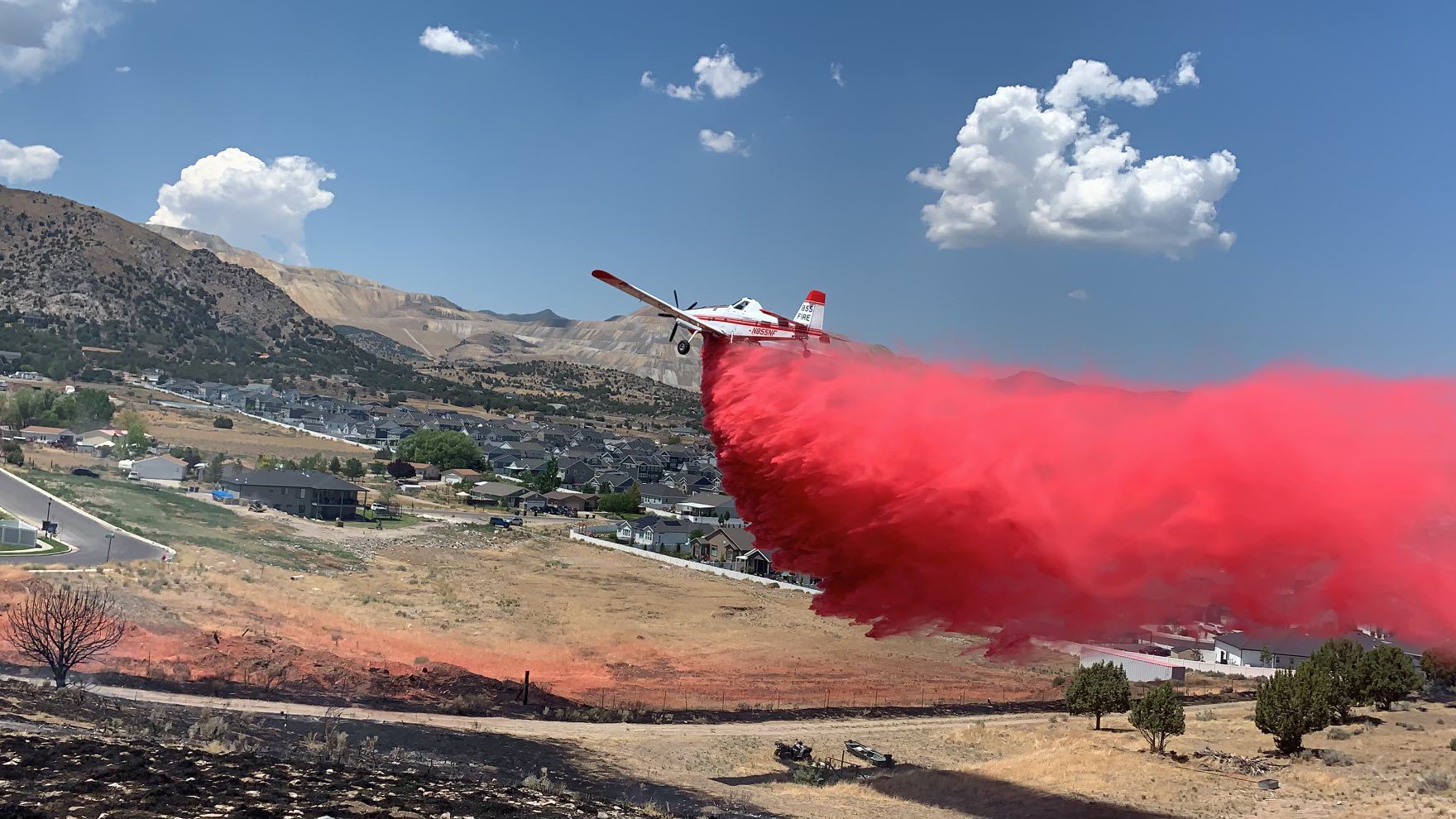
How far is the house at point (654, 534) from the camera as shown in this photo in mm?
105875

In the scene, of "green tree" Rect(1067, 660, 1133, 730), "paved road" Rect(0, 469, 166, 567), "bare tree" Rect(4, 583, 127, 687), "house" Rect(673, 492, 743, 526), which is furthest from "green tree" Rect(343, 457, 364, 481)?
"green tree" Rect(1067, 660, 1133, 730)

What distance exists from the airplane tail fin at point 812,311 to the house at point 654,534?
241ft

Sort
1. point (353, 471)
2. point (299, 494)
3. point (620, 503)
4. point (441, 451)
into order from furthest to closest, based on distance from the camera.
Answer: point (441, 451)
point (620, 503)
point (353, 471)
point (299, 494)

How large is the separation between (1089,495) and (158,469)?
111719 mm

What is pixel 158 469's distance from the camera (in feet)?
346

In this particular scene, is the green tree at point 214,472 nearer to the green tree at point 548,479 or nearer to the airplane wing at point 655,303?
the green tree at point 548,479

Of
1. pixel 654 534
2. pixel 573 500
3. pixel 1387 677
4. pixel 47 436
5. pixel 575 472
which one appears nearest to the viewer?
pixel 1387 677

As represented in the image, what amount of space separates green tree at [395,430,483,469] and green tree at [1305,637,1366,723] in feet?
408

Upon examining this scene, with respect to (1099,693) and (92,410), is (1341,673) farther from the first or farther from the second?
(92,410)

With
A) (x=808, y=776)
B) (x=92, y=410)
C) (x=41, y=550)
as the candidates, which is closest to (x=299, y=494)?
(x=41, y=550)

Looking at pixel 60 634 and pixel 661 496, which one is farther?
pixel 661 496

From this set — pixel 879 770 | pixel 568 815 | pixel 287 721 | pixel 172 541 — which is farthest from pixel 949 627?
pixel 172 541

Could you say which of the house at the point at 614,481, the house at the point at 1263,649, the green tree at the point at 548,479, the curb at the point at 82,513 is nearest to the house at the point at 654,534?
the green tree at the point at 548,479

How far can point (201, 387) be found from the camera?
185m
